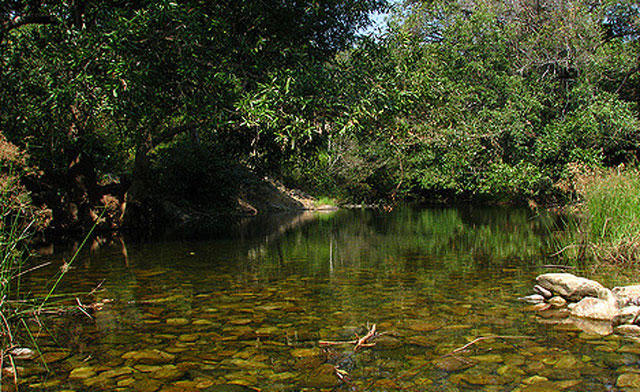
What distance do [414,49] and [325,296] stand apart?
7.77 metres

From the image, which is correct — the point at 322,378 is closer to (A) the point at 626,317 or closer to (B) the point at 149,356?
(B) the point at 149,356

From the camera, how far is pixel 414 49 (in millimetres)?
11742

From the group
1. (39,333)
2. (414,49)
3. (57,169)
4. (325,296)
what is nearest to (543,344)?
(325,296)

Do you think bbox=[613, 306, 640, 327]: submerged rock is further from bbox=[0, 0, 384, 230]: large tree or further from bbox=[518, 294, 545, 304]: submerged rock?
bbox=[0, 0, 384, 230]: large tree

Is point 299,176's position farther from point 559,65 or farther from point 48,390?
point 48,390

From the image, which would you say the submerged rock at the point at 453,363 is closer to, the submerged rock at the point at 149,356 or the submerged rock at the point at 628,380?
the submerged rock at the point at 628,380

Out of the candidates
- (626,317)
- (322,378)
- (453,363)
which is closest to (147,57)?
(322,378)

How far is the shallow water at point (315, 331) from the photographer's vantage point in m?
3.49

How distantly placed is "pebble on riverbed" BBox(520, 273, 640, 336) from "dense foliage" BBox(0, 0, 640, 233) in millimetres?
4805

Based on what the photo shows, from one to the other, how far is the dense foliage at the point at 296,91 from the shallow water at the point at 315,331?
126 inches

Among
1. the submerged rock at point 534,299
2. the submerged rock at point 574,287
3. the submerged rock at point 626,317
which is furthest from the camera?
the submerged rock at point 534,299

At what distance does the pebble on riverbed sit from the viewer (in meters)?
4.64

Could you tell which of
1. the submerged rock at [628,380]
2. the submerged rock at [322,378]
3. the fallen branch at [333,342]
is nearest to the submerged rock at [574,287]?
the submerged rock at [628,380]

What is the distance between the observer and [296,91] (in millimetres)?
9367
